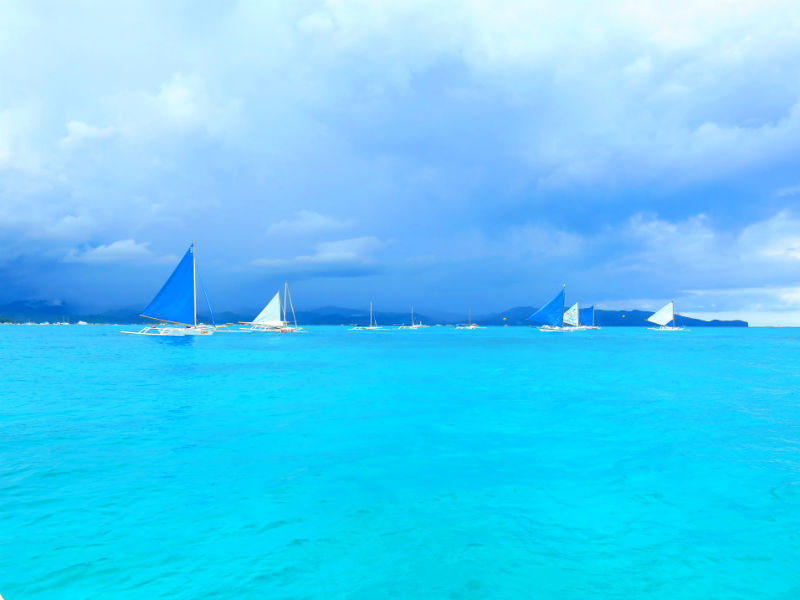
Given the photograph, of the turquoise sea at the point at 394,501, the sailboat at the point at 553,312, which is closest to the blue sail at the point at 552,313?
the sailboat at the point at 553,312

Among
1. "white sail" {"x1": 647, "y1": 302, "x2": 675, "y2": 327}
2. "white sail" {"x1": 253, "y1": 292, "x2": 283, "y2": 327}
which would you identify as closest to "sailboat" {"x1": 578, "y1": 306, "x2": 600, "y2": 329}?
"white sail" {"x1": 647, "y1": 302, "x2": 675, "y2": 327}

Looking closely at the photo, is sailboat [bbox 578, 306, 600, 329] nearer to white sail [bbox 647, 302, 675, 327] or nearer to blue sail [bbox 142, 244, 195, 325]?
white sail [bbox 647, 302, 675, 327]

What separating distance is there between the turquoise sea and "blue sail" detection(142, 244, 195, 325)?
4176cm

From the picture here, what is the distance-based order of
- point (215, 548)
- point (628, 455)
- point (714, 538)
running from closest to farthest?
point (215, 548) → point (714, 538) → point (628, 455)

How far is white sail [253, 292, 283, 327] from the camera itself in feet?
322

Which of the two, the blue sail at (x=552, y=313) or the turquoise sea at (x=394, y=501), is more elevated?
the blue sail at (x=552, y=313)

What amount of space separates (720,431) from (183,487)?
16.2 m

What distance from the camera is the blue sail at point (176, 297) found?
58.1 m

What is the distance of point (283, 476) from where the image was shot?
383 inches

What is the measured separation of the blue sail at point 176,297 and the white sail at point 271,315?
3635 centimetres

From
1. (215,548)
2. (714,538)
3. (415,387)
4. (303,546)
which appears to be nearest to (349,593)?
(303,546)

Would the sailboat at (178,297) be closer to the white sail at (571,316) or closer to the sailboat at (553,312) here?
the sailboat at (553,312)

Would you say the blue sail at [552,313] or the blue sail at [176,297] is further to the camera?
the blue sail at [552,313]

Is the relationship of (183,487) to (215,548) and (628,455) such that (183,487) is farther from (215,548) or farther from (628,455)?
(628,455)
